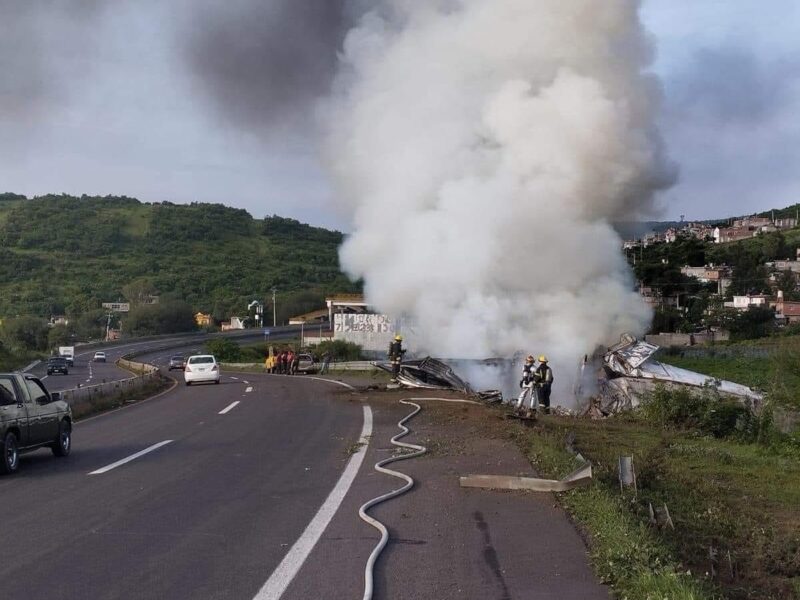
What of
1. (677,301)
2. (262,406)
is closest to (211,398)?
(262,406)

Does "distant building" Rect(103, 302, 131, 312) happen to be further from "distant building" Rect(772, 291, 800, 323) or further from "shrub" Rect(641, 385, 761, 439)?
"shrub" Rect(641, 385, 761, 439)

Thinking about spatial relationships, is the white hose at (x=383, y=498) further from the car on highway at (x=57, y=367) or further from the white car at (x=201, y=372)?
the car on highway at (x=57, y=367)

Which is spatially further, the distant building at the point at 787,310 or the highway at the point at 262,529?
the distant building at the point at 787,310

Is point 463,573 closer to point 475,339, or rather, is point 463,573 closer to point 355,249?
point 475,339

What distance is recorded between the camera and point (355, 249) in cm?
3434

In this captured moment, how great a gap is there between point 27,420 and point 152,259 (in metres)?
155

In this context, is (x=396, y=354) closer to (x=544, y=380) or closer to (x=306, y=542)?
(x=544, y=380)

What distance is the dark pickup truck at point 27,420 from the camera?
1284 centimetres

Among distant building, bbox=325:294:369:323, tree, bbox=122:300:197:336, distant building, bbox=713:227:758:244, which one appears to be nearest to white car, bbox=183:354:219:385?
distant building, bbox=325:294:369:323

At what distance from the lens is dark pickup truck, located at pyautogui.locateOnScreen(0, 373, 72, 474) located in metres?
12.8

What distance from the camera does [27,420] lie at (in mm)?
13523

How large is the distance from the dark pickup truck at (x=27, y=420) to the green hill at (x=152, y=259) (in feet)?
378

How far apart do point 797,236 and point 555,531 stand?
12035 cm

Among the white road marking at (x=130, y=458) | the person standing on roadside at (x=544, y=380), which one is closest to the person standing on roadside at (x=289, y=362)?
the person standing on roadside at (x=544, y=380)
